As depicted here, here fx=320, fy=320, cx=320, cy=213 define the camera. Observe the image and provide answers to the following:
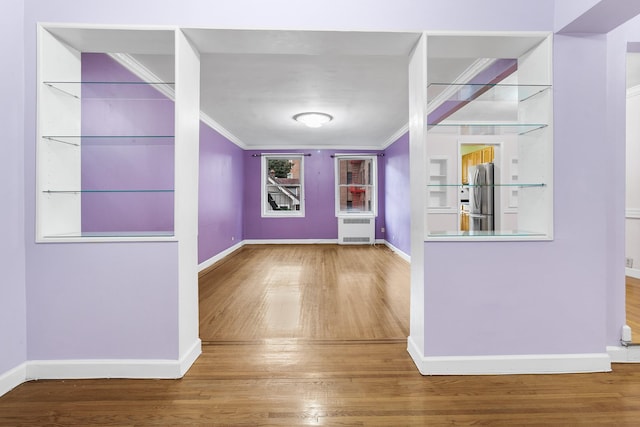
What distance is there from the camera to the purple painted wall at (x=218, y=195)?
16.9 ft

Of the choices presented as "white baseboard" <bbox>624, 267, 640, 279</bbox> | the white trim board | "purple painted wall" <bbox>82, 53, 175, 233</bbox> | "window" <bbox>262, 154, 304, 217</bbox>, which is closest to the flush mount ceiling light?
the white trim board

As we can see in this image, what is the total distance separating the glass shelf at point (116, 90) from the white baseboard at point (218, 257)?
2.84 meters

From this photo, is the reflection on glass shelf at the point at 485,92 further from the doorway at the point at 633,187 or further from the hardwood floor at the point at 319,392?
the doorway at the point at 633,187

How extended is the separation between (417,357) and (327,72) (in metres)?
2.84

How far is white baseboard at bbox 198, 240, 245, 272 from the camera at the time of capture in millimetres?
5108

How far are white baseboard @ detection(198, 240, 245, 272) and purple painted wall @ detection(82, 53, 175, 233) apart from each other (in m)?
2.16

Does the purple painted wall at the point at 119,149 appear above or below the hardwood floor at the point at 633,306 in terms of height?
above

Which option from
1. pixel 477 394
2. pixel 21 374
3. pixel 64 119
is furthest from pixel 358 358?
pixel 64 119

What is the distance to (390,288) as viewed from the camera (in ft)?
12.8

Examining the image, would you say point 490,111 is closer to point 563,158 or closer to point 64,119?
point 563,158

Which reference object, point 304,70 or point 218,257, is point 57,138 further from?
point 218,257

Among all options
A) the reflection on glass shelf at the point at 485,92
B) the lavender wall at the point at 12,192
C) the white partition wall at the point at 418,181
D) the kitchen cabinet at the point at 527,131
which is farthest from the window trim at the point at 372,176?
the lavender wall at the point at 12,192

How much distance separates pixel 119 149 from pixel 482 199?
331 cm

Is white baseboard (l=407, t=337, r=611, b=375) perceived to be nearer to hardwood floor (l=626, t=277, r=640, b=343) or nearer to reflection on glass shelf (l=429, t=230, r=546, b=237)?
hardwood floor (l=626, t=277, r=640, b=343)
